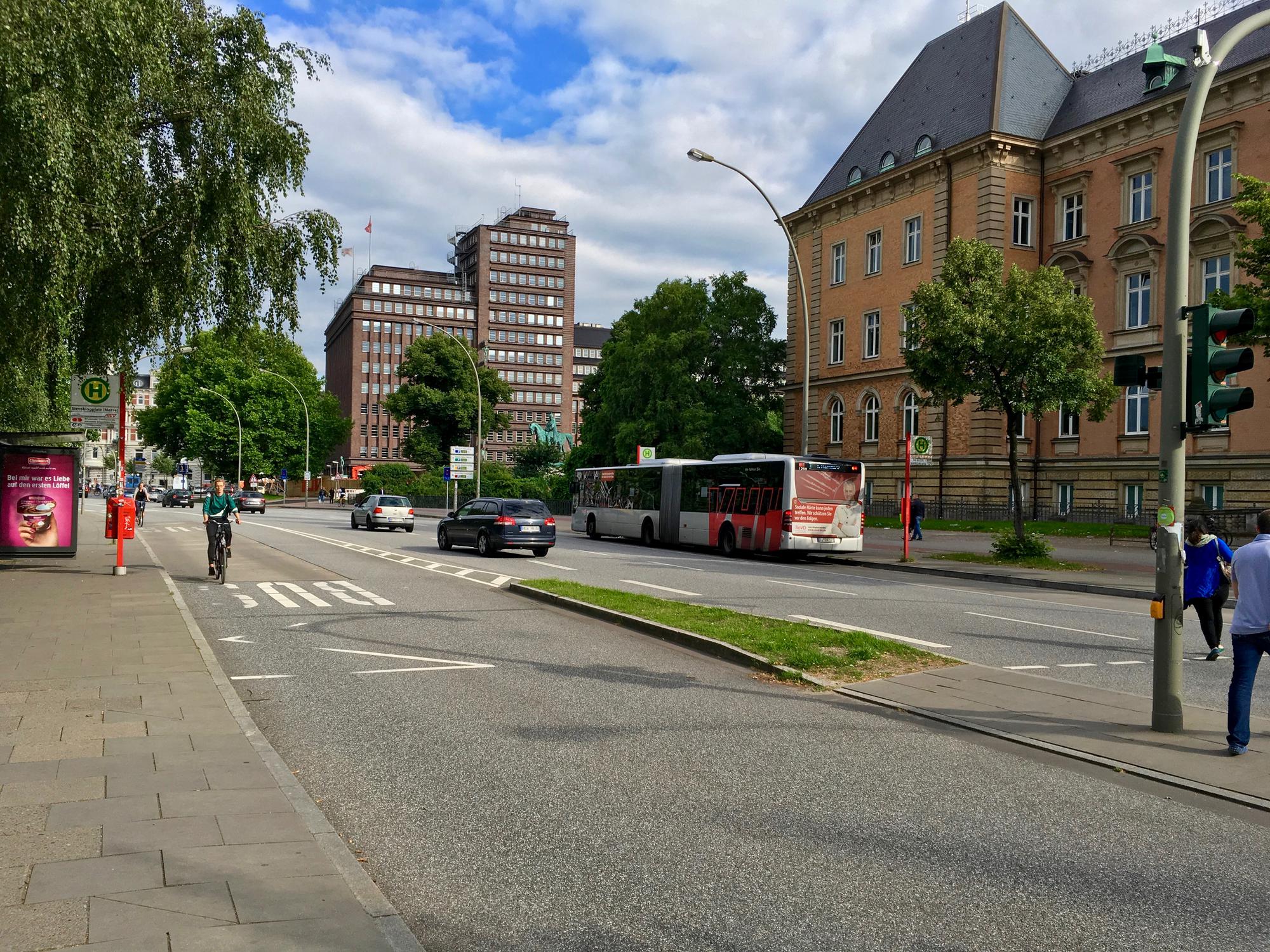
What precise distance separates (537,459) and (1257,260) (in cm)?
6009

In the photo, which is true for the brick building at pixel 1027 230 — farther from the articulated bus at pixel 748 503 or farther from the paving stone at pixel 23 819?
the paving stone at pixel 23 819

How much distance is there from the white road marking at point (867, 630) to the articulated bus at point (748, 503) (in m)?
13.3

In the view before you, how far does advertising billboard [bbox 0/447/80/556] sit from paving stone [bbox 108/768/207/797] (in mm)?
15561

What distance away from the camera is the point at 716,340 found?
193 feet

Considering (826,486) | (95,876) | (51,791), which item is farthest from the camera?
(826,486)

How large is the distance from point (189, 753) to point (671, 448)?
164 ft

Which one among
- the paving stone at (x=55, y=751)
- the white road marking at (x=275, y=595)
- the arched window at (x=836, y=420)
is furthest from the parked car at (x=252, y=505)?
the paving stone at (x=55, y=751)

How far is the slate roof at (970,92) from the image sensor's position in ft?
150

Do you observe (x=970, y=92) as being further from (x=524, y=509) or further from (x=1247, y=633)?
(x=1247, y=633)

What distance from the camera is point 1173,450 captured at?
738 cm

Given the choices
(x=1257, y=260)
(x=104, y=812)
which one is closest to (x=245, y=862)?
(x=104, y=812)

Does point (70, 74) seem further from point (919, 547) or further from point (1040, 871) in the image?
point (919, 547)

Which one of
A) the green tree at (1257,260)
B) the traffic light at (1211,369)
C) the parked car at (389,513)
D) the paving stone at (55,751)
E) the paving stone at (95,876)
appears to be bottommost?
the paving stone at (55,751)

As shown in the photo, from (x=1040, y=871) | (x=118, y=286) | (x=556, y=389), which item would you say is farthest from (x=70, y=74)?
(x=556, y=389)
